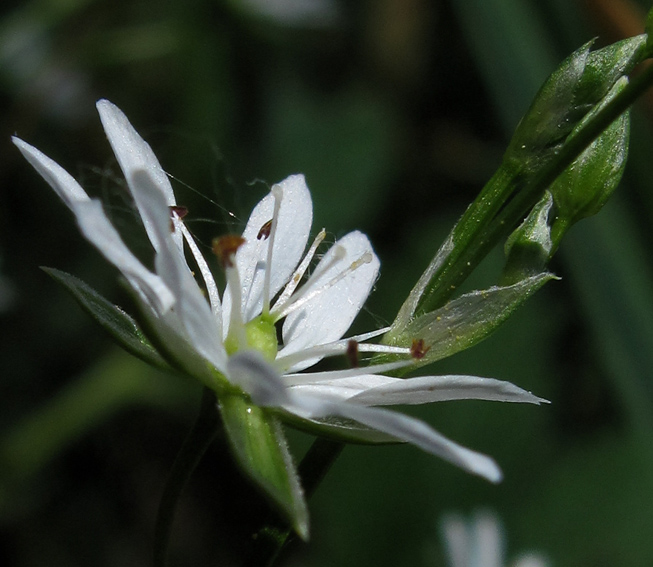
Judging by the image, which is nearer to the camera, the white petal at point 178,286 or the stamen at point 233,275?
the white petal at point 178,286

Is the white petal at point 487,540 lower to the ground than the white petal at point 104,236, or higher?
Result: lower

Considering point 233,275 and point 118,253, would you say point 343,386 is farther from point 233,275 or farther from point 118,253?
point 118,253

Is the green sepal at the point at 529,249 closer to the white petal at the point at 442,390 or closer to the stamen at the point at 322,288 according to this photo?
the white petal at the point at 442,390

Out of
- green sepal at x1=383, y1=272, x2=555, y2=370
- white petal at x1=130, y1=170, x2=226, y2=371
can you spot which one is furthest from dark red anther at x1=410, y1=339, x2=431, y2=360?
white petal at x1=130, y1=170, x2=226, y2=371

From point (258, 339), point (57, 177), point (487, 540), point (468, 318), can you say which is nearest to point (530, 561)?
point (487, 540)

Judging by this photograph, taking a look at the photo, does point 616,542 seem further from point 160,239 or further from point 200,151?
point 160,239

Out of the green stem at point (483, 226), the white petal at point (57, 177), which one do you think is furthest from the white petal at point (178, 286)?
the green stem at point (483, 226)

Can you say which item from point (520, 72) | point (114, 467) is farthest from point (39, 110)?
point (520, 72)
